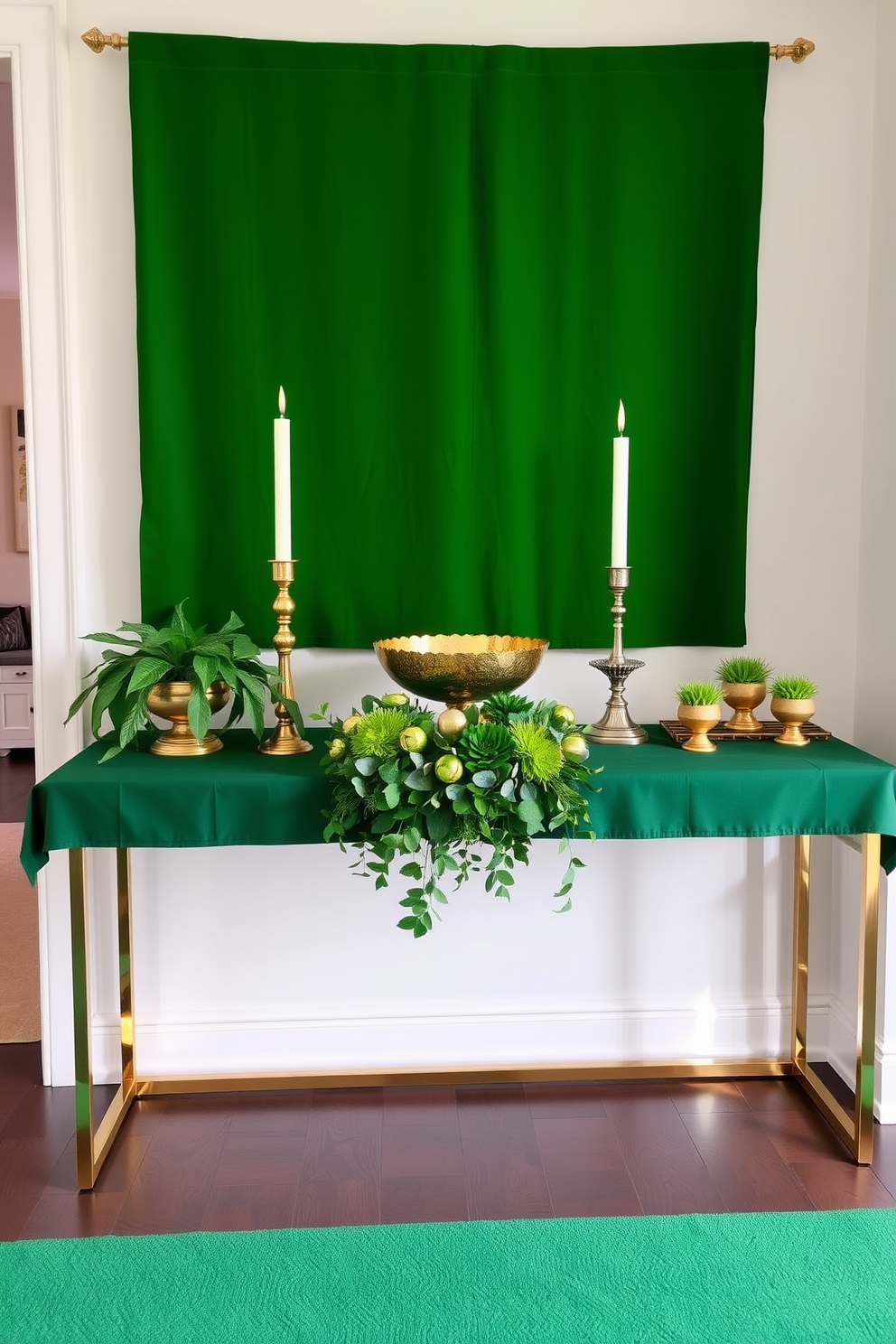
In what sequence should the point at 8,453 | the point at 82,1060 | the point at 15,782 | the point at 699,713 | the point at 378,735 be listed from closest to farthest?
the point at 378,735
the point at 82,1060
the point at 699,713
the point at 15,782
the point at 8,453

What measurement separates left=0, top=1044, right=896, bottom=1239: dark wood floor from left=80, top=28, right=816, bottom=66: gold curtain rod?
2226 mm

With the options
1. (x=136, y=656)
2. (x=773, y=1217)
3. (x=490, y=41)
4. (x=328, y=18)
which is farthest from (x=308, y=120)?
(x=773, y=1217)

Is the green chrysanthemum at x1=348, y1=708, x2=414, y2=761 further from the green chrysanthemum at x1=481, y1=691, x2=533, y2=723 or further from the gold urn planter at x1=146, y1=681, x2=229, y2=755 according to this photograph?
the gold urn planter at x1=146, y1=681, x2=229, y2=755

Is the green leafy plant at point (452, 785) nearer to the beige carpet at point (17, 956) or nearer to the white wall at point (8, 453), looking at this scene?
the beige carpet at point (17, 956)

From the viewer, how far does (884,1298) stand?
174 centimetres

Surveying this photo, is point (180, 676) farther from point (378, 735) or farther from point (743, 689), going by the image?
point (743, 689)

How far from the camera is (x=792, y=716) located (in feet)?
7.36

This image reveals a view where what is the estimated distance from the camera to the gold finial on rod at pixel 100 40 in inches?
89.0

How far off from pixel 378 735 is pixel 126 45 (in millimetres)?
1569

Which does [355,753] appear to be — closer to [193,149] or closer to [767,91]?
[193,149]

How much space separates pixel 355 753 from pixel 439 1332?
90cm

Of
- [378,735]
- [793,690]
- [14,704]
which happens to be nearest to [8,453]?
[14,704]

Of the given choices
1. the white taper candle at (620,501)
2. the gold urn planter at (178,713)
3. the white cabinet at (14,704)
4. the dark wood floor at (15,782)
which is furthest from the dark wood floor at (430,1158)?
the white cabinet at (14,704)

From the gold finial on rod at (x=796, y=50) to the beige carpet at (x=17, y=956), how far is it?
283cm
